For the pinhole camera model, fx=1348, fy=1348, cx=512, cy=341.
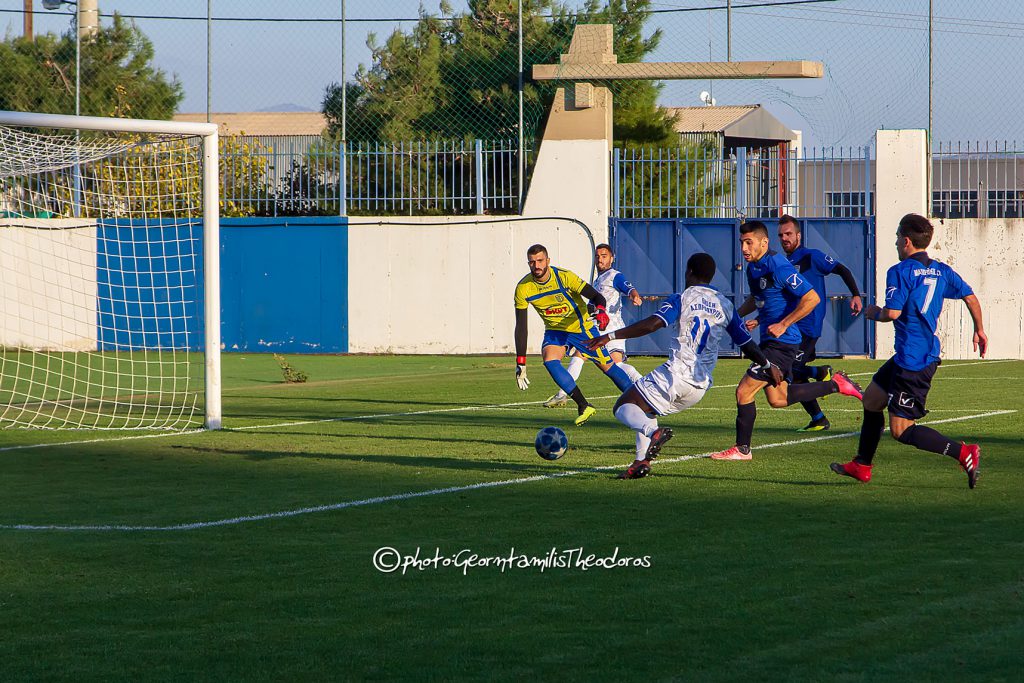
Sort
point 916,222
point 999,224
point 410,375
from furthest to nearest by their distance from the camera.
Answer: point 999,224 → point 410,375 → point 916,222

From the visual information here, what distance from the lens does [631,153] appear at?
2759 cm

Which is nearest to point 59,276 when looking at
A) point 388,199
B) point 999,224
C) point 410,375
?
point 388,199

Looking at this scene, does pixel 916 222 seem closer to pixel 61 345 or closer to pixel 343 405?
pixel 343 405

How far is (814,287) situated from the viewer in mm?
12430

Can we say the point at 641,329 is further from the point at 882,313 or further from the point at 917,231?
the point at 917,231

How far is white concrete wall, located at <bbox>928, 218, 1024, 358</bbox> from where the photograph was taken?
24.5 m

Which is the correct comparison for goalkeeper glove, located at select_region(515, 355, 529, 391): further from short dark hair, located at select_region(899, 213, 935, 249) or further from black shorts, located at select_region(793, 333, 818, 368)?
short dark hair, located at select_region(899, 213, 935, 249)

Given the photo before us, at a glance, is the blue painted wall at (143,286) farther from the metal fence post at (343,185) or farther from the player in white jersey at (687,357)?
the player in white jersey at (687,357)

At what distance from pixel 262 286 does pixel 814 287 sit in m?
17.4

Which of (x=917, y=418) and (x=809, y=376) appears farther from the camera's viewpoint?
(x=809, y=376)

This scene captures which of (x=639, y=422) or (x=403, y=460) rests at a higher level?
(x=639, y=422)

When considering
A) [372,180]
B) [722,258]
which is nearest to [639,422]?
[722,258]

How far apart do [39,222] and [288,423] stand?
15.9 metres

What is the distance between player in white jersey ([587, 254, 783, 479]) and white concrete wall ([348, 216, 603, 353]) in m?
16.7
